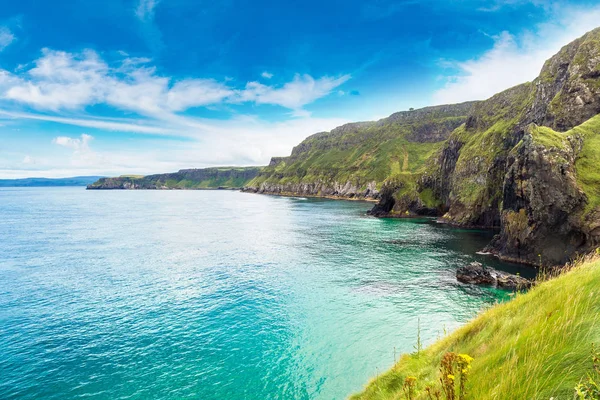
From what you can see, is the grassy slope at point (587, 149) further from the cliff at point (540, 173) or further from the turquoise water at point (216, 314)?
the turquoise water at point (216, 314)

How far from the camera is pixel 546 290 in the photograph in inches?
510

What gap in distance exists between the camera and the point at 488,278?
47.6 meters

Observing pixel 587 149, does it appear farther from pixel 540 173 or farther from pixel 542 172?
pixel 540 173

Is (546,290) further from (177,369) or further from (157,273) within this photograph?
(157,273)

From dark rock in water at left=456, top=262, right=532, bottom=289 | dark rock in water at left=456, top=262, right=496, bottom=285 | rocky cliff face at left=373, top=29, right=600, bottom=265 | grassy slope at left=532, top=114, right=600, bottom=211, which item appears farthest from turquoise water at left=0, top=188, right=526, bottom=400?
grassy slope at left=532, top=114, right=600, bottom=211

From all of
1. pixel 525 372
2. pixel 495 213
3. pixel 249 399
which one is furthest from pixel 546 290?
pixel 495 213

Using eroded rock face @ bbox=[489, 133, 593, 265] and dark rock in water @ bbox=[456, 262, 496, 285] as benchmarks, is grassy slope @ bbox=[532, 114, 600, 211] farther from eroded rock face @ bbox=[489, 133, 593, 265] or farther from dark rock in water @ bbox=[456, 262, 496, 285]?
dark rock in water @ bbox=[456, 262, 496, 285]

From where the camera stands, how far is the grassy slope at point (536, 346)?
251 inches

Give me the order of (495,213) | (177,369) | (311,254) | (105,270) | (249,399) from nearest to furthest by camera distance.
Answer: (249,399) < (177,369) < (105,270) < (311,254) < (495,213)

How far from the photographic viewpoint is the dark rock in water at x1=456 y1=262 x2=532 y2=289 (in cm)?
4559

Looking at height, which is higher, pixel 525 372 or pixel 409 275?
pixel 525 372

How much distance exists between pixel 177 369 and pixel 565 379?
2704 centimetres

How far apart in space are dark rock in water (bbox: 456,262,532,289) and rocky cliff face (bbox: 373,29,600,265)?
467 centimetres

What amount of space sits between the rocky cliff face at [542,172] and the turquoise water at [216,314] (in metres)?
12.6
